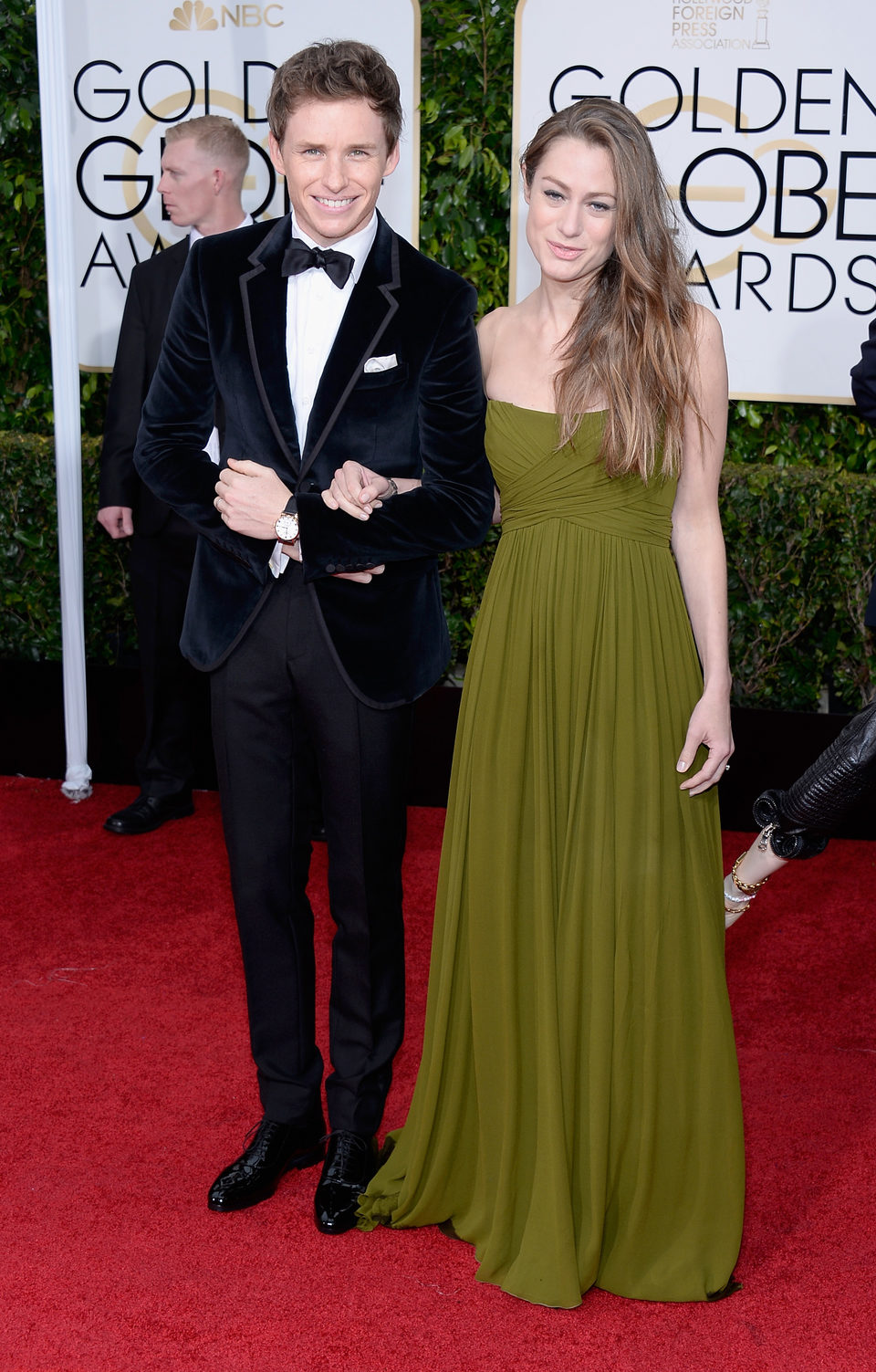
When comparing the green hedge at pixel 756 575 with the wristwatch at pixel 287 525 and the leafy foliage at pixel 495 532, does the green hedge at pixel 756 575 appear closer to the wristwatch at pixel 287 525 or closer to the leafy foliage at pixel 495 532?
the leafy foliage at pixel 495 532

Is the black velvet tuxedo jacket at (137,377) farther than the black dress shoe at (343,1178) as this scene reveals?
Yes

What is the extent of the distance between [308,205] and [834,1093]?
2.24 m

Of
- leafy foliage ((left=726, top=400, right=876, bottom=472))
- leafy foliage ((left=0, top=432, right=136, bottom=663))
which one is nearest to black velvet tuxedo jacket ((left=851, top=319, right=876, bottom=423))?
leafy foliage ((left=726, top=400, right=876, bottom=472))

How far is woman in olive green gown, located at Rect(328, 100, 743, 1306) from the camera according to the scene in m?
2.39

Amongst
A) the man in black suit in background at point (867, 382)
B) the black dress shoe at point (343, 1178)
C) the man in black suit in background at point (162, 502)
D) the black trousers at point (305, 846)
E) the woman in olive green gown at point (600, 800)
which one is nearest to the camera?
→ the woman in olive green gown at point (600, 800)

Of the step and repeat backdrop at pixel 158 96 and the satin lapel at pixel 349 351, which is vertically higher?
the step and repeat backdrop at pixel 158 96

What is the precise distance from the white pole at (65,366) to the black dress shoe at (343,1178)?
2.70m

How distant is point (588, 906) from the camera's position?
246cm

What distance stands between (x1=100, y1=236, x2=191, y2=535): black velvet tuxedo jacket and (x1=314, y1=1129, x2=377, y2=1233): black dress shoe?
7.99 ft

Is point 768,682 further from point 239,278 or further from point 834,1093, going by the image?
point 239,278

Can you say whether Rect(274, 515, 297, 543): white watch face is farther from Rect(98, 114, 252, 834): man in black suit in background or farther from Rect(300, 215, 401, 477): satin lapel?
Rect(98, 114, 252, 834): man in black suit in background

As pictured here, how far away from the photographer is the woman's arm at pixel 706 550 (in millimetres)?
2385

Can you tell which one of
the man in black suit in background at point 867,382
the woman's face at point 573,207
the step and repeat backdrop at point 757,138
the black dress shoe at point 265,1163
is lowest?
the black dress shoe at point 265,1163

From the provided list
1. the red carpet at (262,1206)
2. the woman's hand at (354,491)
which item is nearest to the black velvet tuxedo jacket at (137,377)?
the red carpet at (262,1206)
